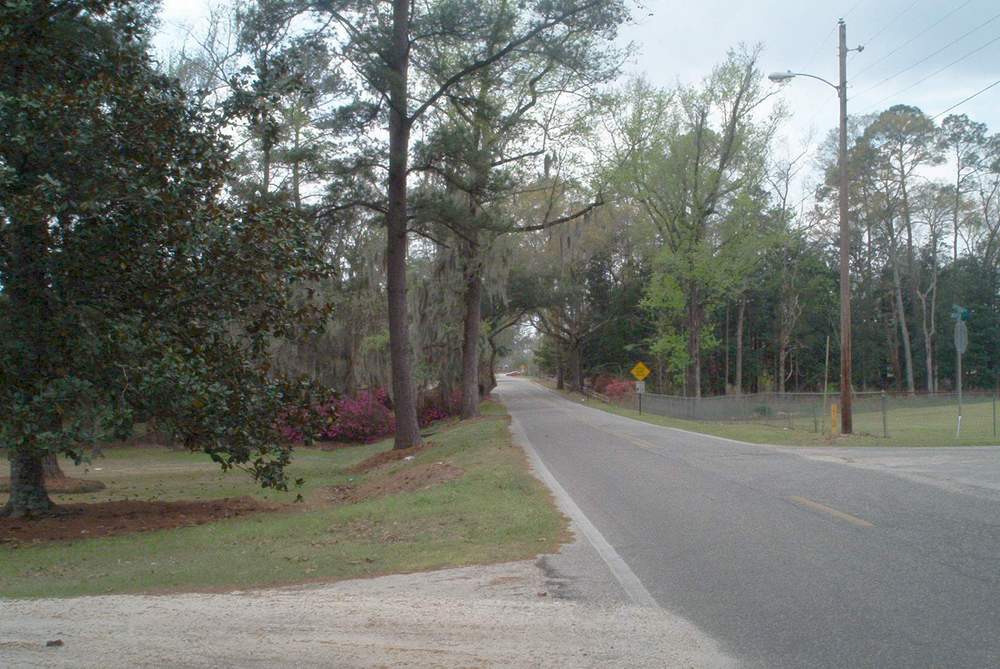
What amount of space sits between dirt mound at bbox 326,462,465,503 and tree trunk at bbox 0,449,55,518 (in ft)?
17.9

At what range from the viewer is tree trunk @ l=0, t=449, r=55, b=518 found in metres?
15.5

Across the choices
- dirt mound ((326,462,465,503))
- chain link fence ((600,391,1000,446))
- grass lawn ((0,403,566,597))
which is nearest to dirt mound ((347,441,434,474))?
dirt mound ((326,462,465,503))

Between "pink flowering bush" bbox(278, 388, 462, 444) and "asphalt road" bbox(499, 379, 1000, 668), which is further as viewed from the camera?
"pink flowering bush" bbox(278, 388, 462, 444)

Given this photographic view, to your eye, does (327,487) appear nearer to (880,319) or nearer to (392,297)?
(392,297)

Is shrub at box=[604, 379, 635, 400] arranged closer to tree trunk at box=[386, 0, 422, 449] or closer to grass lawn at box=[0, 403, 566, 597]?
tree trunk at box=[386, 0, 422, 449]

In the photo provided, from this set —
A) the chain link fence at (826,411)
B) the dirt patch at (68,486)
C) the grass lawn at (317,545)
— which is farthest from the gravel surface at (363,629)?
the chain link fence at (826,411)

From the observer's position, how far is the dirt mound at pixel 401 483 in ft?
56.2

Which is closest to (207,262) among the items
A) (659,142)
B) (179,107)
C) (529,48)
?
(179,107)

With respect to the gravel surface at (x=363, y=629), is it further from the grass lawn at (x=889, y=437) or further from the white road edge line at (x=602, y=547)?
the grass lawn at (x=889, y=437)

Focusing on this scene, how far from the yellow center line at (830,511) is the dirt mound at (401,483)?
6779mm

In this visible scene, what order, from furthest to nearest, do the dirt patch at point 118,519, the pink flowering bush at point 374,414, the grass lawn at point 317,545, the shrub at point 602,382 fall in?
1. the shrub at point 602,382
2. the pink flowering bush at point 374,414
3. the dirt patch at point 118,519
4. the grass lawn at point 317,545

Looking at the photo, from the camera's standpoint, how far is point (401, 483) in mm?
18297

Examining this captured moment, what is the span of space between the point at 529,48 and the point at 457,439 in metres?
11.2

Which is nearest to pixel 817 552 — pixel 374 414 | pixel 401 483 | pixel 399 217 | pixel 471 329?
pixel 401 483
